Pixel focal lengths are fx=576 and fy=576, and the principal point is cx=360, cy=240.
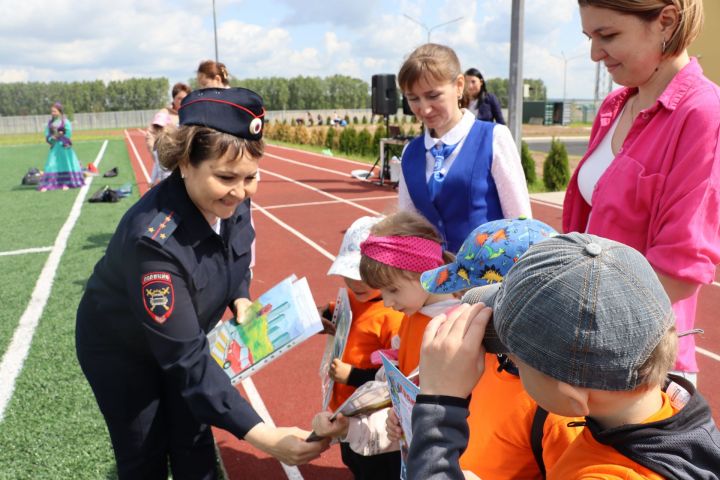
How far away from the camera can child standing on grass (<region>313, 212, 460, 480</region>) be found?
1.92 meters

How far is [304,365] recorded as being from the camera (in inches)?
176

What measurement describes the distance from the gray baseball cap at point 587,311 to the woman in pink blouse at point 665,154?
0.69 m

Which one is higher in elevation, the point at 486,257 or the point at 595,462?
the point at 486,257

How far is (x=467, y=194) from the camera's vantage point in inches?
101

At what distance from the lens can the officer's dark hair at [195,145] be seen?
178cm

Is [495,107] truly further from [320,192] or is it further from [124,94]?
[124,94]

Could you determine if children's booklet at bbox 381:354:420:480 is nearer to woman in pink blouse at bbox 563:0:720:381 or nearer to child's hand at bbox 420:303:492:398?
child's hand at bbox 420:303:492:398

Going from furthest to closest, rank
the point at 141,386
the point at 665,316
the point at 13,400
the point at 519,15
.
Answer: the point at 519,15 < the point at 13,400 < the point at 141,386 < the point at 665,316

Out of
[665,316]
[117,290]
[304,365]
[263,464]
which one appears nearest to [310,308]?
[117,290]

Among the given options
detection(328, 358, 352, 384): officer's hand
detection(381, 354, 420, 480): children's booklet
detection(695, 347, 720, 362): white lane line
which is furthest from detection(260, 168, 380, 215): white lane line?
detection(381, 354, 420, 480): children's booklet

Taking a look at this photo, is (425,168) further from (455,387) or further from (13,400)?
(13,400)

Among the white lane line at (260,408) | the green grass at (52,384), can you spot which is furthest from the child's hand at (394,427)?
the green grass at (52,384)

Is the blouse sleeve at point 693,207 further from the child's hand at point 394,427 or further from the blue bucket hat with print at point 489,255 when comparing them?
the child's hand at point 394,427

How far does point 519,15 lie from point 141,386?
7.55 meters
